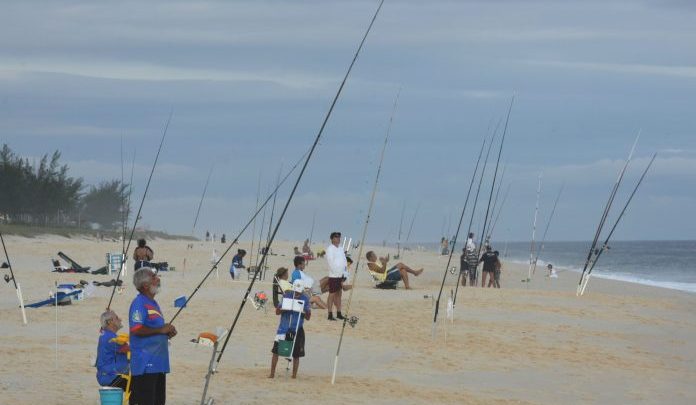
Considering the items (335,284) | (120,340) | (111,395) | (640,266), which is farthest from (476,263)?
(640,266)

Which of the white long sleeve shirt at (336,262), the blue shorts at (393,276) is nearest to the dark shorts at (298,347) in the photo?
the white long sleeve shirt at (336,262)

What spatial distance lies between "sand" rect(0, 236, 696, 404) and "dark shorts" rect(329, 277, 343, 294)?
20.4 inches

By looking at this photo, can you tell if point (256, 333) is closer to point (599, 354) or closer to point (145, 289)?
point (599, 354)

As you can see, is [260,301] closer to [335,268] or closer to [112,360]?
[335,268]

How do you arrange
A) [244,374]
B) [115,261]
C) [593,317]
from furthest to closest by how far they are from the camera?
[115,261]
[593,317]
[244,374]

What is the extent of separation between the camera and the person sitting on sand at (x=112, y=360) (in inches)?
346

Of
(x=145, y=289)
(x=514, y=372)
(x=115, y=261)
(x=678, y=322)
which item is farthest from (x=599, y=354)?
(x=115, y=261)

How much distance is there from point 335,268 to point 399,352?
2.71 meters

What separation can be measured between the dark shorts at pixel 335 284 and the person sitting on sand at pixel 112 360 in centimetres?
833

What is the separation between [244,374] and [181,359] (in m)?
1.22

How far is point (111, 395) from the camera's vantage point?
329 inches

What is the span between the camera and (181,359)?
12.7m

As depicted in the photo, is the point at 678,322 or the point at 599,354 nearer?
the point at 599,354

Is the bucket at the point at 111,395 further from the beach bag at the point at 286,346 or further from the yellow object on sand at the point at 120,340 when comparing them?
the beach bag at the point at 286,346
